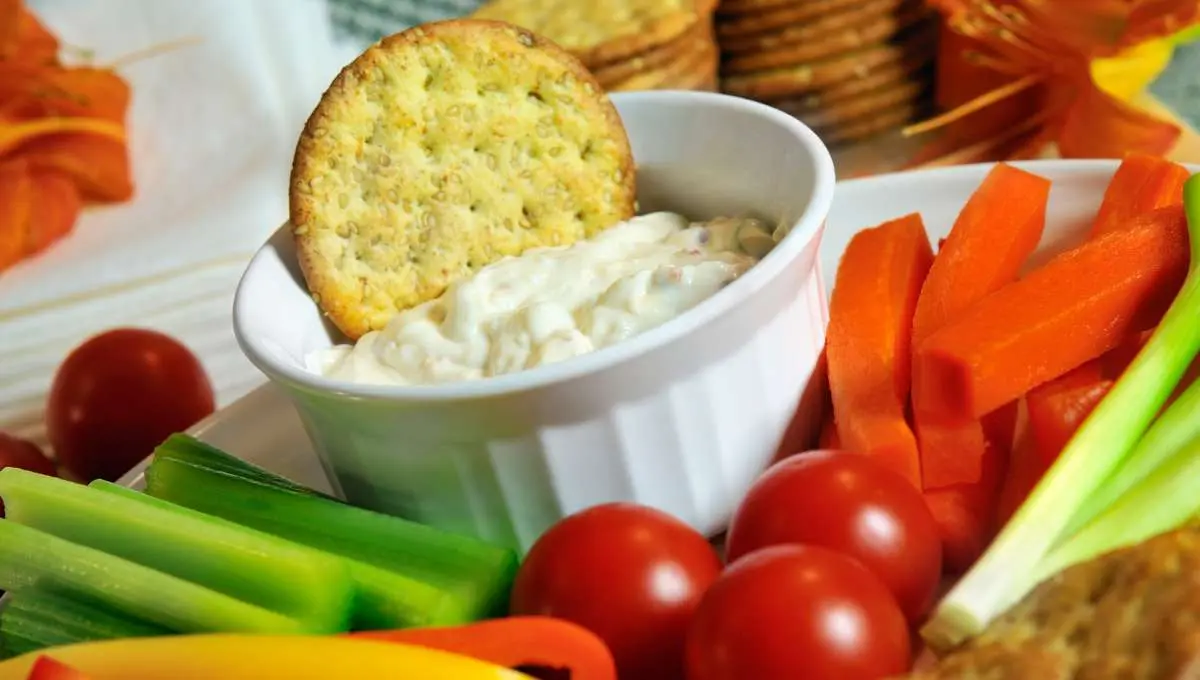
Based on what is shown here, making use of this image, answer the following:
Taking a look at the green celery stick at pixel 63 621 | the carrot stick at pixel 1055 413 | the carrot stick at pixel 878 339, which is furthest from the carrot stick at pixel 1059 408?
the green celery stick at pixel 63 621

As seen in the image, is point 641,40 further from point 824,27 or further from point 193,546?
point 193,546

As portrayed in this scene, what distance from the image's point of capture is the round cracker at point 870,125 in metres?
A: 2.23

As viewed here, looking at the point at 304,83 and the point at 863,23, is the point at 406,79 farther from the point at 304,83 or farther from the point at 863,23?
the point at 304,83

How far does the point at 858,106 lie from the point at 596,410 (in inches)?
51.7

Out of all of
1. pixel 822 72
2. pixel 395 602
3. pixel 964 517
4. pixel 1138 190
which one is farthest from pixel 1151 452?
pixel 822 72

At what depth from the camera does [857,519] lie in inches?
39.6

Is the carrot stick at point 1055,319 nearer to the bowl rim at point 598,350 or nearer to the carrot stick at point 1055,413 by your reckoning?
the carrot stick at point 1055,413

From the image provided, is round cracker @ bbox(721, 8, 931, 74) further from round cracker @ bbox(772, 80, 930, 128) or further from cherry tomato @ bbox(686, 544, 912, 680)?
cherry tomato @ bbox(686, 544, 912, 680)

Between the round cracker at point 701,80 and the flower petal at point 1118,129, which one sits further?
the round cracker at point 701,80

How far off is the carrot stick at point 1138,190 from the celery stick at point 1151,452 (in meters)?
0.29

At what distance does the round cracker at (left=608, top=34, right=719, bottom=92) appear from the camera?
191cm

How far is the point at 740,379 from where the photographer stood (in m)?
1.17

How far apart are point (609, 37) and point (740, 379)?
958 millimetres

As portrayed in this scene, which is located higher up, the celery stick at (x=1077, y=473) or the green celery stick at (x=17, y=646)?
the celery stick at (x=1077, y=473)
